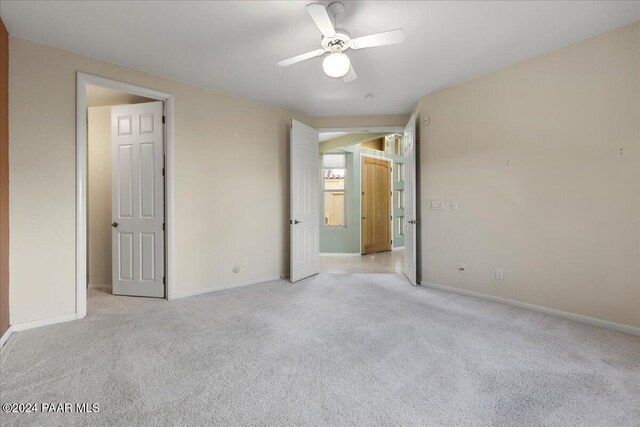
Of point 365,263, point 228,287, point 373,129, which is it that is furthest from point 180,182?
point 365,263

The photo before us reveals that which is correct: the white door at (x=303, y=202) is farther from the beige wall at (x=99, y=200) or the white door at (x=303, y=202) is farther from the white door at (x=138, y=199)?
the beige wall at (x=99, y=200)

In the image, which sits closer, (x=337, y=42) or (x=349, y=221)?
(x=337, y=42)

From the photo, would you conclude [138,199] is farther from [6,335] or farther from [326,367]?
[326,367]

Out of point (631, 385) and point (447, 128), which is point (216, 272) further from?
point (631, 385)

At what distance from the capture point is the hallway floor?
5.12m

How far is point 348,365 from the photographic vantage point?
1.93 metres

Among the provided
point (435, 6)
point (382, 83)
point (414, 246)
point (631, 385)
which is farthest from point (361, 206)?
point (631, 385)

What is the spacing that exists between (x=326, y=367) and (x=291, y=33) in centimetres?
267

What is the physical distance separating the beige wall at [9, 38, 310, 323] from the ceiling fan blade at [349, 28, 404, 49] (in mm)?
2311

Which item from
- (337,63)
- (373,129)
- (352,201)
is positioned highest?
(373,129)

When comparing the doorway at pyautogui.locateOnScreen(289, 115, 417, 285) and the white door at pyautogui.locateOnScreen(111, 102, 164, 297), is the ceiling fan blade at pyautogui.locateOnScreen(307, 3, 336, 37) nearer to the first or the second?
the doorway at pyautogui.locateOnScreen(289, 115, 417, 285)

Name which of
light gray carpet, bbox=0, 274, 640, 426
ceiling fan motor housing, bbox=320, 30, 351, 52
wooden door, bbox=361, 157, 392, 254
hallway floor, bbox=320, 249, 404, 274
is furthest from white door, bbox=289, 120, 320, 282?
wooden door, bbox=361, 157, 392, 254

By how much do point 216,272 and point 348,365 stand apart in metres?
2.44

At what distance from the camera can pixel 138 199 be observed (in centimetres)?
352
